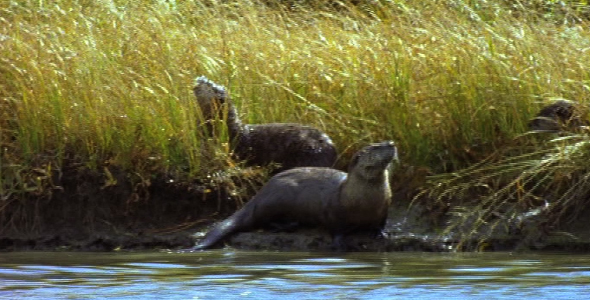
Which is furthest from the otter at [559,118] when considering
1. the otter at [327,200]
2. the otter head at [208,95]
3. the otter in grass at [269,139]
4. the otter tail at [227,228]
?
the otter head at [208,95]

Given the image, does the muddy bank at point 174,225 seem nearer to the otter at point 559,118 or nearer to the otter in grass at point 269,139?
the otter in grass at point 269,139

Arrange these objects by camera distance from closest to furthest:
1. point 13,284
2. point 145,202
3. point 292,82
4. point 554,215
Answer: point 13,284 < point 554,215 < point 145,202 < point 292,82

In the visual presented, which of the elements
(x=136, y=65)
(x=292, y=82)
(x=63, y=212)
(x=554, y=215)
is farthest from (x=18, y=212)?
(x=554, y=215)

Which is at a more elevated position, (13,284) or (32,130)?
(32,130)

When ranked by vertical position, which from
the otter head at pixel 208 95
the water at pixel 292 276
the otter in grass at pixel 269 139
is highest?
the otter head at pixel 208 95

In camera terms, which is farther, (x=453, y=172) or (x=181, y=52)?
(x=181, y=52)

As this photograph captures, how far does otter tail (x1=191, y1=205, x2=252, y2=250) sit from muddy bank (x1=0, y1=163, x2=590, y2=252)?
2.4 inches

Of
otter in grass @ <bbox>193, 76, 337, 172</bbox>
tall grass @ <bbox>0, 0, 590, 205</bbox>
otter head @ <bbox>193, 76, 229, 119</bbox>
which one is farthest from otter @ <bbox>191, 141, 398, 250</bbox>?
otter head @ <bbox>193, 76, 229, 119</bbox>

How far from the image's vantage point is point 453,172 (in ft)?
23.1

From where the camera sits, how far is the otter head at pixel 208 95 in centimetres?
733

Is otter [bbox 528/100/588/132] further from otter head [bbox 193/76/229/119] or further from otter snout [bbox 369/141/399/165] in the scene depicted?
otter head [bbox 193/76/229/119]

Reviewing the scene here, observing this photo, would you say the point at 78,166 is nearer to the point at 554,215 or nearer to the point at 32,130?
the point at 32,130

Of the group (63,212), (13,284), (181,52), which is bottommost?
(13,284)

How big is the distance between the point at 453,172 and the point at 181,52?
1.99m
